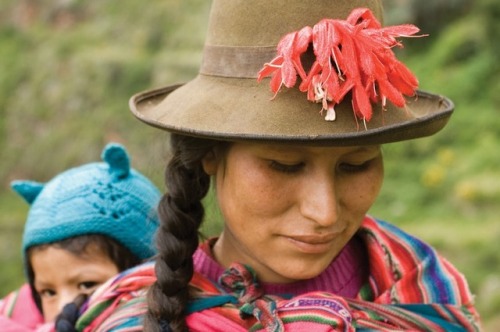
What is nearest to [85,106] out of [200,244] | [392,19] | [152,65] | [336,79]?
[152,65]

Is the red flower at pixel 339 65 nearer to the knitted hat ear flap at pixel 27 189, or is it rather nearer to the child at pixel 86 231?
the child at pixel 86 231

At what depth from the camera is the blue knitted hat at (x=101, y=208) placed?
273 cm

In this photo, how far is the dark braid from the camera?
206cm

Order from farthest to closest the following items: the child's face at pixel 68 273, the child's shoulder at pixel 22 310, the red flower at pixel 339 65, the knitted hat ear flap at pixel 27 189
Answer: the knitted hat ear flap at pixel 27 189 → the child's shoulder at pixel 22 310 → the child's face at pixel 68 273 → the red flower at pixel 339 65

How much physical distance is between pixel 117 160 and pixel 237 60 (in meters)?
0.88

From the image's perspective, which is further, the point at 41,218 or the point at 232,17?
the point at 41,218

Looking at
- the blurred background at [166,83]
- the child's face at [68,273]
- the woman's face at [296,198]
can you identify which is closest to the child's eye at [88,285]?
the child's face at [68,273]

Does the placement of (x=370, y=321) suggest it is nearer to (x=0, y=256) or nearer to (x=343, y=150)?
(x=343, y=150)

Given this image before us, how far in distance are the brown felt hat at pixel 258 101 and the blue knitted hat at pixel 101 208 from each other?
609mm

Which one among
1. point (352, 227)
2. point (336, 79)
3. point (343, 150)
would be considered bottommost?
point (352, 227)

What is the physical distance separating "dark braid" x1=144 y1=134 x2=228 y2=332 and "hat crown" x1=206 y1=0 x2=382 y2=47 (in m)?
0.29

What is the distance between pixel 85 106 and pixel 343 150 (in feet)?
20.5

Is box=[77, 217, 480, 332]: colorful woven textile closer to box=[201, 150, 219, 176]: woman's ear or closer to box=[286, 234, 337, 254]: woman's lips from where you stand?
box=[286, 234, 337, 254]: woman's lips

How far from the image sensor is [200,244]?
2367 mm
